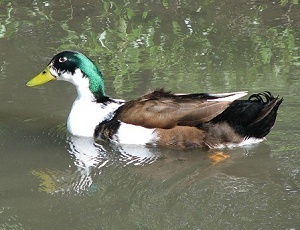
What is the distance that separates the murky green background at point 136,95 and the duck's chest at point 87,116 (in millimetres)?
117

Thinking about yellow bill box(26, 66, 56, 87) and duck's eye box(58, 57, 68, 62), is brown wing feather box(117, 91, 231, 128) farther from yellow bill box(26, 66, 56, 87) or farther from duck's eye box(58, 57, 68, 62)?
yellow bill box(26, 66, 56, 87)

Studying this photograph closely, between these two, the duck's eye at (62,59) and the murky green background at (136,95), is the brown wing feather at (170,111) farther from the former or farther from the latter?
the duck's eye at (62,59)

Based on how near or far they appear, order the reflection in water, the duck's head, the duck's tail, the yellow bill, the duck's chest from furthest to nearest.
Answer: the yellow bill < the duck's head < the duck's chest < the duck's tail < the reflection in water

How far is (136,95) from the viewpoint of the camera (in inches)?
400

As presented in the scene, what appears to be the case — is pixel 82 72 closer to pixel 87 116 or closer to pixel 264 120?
pixel 87 116

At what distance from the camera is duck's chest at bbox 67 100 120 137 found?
29.7 feet

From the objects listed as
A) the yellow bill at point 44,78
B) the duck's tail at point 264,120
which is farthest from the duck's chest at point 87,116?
the duck's tail at point 264,120

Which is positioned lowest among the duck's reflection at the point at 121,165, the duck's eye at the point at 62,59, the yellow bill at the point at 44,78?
the duck's reflection at the point at 121,165

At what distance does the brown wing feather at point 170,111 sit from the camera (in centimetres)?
848

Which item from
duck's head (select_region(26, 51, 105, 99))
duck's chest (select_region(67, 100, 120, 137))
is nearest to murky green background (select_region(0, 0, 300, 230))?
duck's chest (select_region(67, 100, 120, 137))

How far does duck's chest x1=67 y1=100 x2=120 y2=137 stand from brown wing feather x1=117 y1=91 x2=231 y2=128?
34 centimetres

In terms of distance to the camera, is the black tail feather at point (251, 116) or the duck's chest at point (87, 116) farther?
the duck's chest at point (87, 116)

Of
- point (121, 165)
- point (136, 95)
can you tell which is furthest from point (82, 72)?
point (121, 165)

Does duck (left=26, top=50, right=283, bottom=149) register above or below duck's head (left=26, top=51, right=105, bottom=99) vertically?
below
